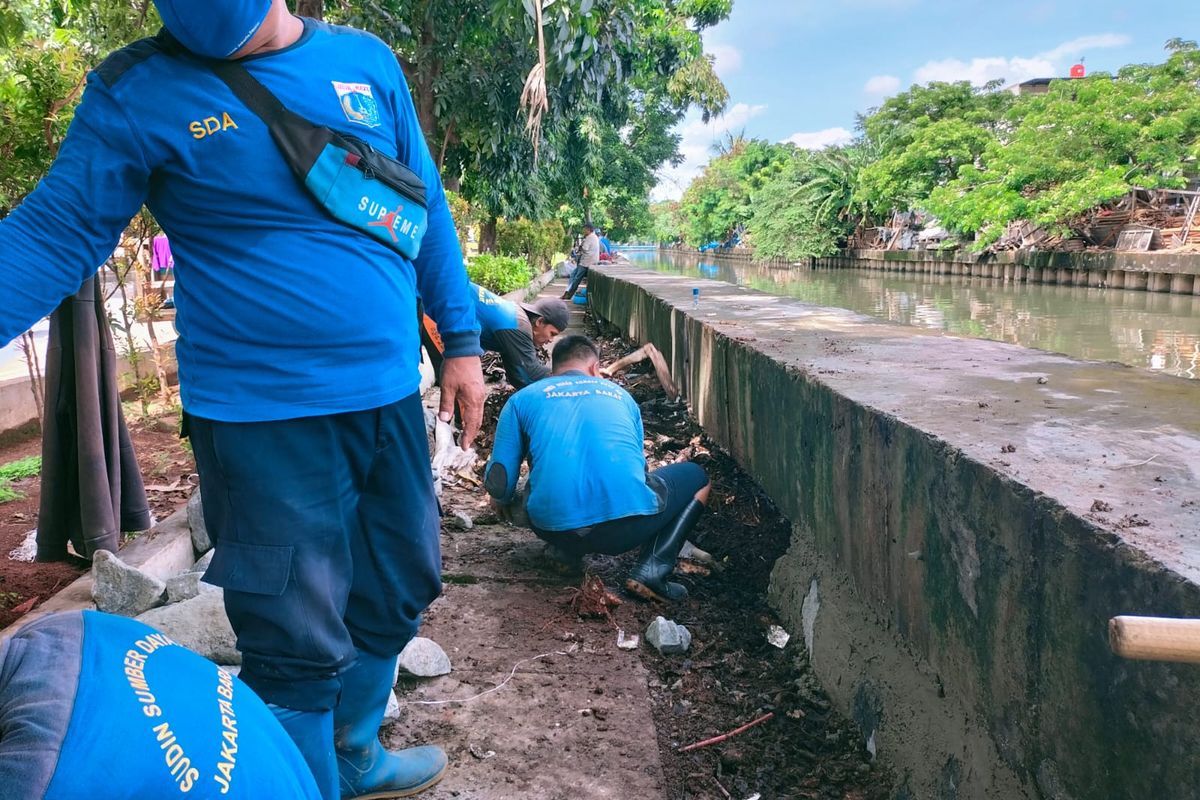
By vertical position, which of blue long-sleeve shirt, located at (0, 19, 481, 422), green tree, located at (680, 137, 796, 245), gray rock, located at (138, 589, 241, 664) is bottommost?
gray rock, located at (138, 589, 241, 664)

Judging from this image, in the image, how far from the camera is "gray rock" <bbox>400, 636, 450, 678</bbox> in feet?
9.16

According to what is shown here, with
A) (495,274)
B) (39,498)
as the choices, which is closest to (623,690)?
(39,498)

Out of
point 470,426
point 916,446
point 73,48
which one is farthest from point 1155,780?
point 73,48

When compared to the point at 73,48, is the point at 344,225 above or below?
below

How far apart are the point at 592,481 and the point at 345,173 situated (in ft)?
7.00

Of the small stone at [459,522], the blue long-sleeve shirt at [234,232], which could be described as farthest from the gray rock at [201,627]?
the small stone at [459,522]

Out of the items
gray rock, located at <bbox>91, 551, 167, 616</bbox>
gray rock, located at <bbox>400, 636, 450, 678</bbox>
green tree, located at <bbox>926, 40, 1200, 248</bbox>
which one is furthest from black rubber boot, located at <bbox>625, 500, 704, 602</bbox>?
green tree, located at <bbox>926, 40, 1200, 248</bbox>

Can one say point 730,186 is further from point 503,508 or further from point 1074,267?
point 503,508

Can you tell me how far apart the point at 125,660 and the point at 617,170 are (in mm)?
30499

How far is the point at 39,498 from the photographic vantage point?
12.6ft

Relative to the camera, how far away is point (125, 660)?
951mm

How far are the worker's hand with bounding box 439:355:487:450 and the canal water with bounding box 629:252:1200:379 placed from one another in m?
6.08

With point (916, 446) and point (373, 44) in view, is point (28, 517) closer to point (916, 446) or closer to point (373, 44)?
point (373, 44)

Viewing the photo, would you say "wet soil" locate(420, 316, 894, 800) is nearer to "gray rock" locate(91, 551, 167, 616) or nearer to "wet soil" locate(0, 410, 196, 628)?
"gray rock" locate(91, 551, 167, 616)
